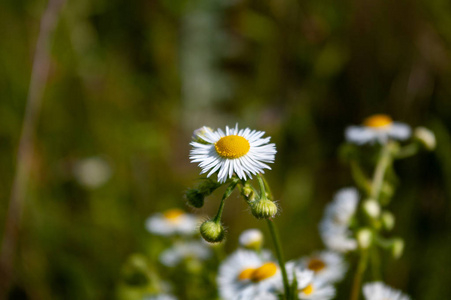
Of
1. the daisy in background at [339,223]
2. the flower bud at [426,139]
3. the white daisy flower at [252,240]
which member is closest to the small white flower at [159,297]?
the white daisy flower at [252,240]

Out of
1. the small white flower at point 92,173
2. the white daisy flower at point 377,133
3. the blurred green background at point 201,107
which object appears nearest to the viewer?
the white daisy flower at point 377,133

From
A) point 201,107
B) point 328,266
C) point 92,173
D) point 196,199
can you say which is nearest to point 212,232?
point 196,199

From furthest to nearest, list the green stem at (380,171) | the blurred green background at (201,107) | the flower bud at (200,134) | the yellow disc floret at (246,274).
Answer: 1. the blurred green background at (201,107)
2. the green stem at (380,171)
3. the yellow disc floret at (246,274)
4. the flower bud at (200,134)

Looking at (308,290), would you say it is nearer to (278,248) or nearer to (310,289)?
(310,289)

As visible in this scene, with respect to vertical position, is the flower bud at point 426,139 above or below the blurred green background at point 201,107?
Result: below

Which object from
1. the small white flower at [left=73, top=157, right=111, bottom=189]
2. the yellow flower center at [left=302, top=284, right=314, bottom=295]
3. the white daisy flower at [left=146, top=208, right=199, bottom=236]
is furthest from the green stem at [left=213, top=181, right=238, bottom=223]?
the small white flower at [left=73, top=157, right=111, bottom=189]

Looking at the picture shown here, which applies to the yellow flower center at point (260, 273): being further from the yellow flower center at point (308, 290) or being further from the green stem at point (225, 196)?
the green stem at point (225, 196)
